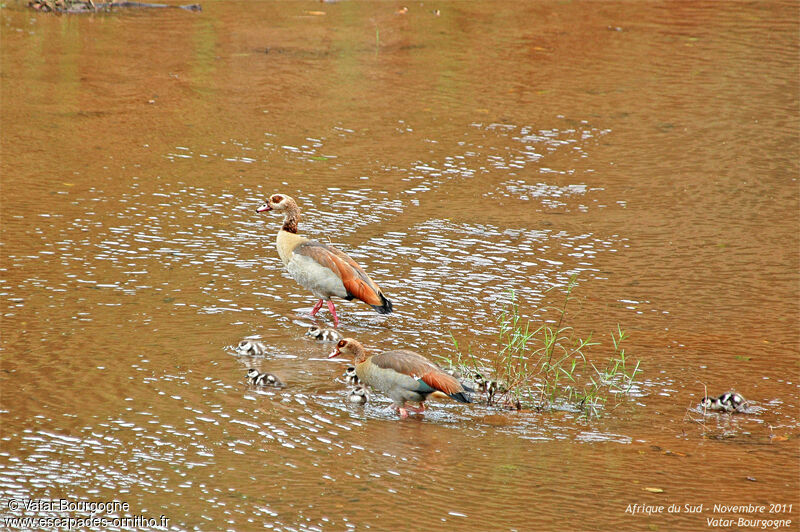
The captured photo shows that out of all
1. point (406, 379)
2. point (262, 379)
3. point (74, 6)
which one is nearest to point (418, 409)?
point (406, 379)

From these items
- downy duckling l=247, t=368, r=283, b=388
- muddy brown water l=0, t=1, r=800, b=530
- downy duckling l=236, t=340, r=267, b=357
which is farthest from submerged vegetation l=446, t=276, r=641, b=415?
downy duckling l=236, t=340, r=267, b=357

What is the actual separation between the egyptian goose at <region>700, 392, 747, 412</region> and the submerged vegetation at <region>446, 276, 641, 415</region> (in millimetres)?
477

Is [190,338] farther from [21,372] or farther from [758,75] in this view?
[758,75]

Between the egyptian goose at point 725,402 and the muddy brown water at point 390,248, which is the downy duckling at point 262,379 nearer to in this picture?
the muddy brown water at point 390,248

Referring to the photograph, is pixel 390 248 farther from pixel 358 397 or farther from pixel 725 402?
pixel 725 402

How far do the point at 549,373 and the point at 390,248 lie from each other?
2645 millimetres

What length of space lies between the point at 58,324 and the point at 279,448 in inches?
94.9

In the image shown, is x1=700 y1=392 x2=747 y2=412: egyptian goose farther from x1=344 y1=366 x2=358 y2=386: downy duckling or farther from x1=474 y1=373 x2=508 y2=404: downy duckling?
x1=344 y1=366 x2=358 y2=386: downy duckling

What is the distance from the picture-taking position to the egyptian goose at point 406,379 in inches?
243

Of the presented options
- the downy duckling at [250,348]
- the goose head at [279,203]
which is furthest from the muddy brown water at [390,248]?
the goose head at [279,203]

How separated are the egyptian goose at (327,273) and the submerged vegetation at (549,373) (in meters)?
0.88

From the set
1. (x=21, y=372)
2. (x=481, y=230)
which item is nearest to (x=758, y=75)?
(x=481, y=230)

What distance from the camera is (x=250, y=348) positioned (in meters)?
6.89

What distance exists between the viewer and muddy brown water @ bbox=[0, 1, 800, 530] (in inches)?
215
